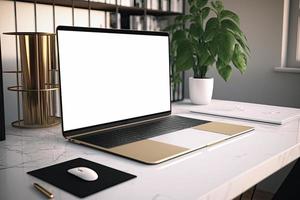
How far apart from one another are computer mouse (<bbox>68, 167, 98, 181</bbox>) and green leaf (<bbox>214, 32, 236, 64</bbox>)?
882 mm

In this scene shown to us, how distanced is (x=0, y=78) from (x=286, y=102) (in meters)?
1.94

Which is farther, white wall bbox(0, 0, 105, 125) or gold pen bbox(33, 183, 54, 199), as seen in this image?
white wall bbox(0, 0, 105, 125)

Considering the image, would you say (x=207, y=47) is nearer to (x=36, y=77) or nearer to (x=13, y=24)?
(x=36, y=77)

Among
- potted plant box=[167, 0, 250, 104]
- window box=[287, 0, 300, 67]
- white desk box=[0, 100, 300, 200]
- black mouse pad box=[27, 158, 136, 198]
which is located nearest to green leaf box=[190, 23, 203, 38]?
potted plant box=[167, 0, 250, 104]

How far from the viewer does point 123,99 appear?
118cm

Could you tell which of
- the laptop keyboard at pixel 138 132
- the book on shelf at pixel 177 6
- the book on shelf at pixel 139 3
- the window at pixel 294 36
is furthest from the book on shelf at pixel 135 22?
the laptop keyboard at pixel 138 132

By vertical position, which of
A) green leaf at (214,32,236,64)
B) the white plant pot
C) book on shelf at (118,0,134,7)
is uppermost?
book on shelf at (118,0,134,7)

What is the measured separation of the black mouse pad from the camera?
0.65 metres

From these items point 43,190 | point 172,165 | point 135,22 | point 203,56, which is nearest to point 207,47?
point 203,56

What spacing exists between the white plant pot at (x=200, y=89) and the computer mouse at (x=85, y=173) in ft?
3.23

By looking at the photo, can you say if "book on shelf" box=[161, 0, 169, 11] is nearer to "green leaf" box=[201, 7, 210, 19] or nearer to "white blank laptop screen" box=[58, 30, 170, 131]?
"green leaf" box=[201, 7, 210, 19]

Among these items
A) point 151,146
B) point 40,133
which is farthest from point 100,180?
point 40,133

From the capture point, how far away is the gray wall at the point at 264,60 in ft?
7.73

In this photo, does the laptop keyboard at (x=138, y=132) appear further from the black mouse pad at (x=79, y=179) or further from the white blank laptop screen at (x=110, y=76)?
the black mouse pad at (x=79, y=179)
